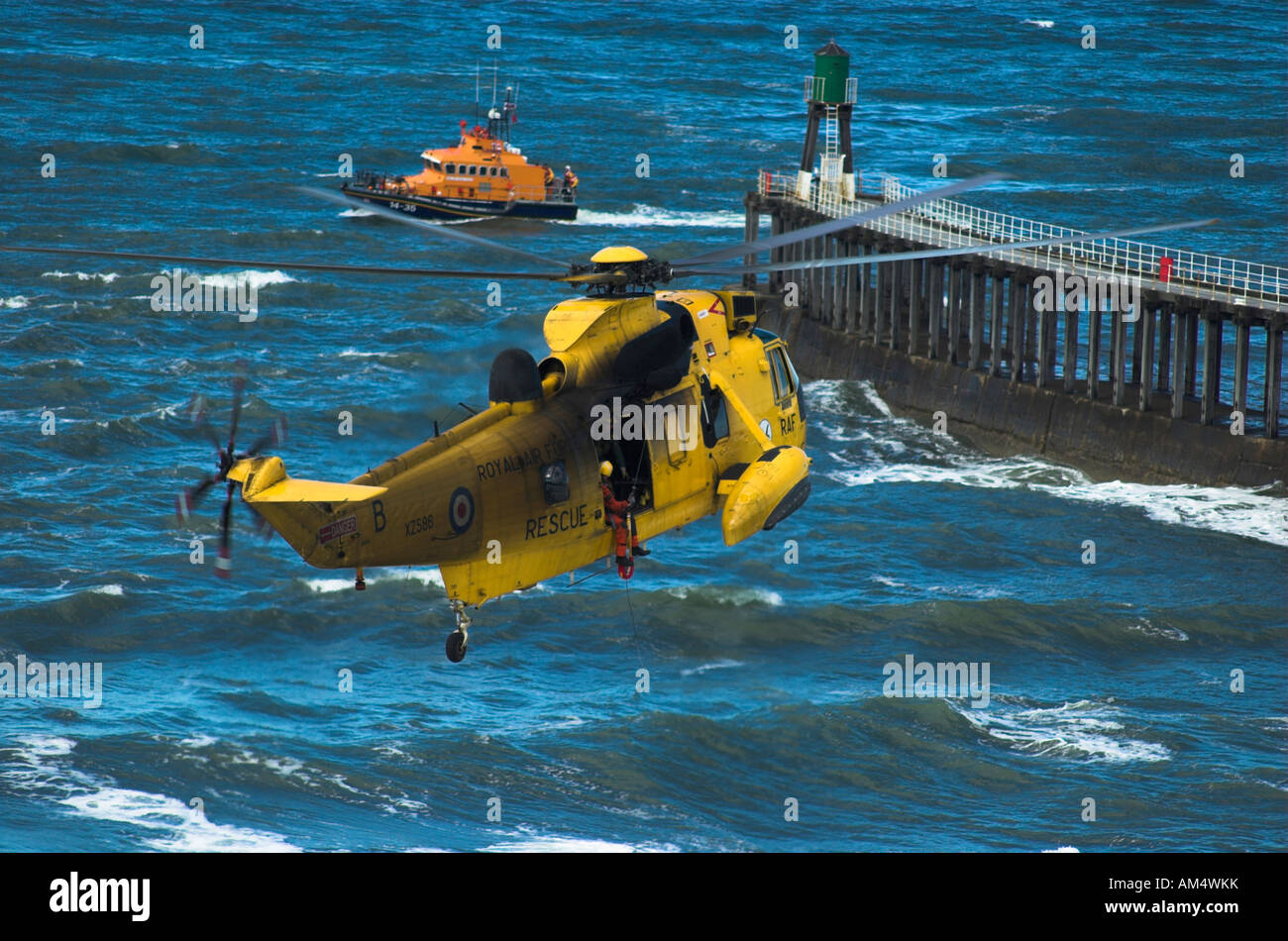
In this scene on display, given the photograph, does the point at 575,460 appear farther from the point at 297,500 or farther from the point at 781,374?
the point at 781,374

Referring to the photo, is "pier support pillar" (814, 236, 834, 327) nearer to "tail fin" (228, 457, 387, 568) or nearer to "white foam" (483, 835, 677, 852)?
"white foam" (483, 835, 677, 852)

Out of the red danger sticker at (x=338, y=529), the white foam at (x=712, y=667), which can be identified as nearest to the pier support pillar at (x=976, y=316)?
the white foam at (x=712, y=667)

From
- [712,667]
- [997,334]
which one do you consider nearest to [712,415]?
[712,667]

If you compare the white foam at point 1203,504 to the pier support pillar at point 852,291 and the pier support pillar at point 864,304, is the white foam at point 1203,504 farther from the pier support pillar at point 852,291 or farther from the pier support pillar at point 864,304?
the pier support pillar at point 852,291

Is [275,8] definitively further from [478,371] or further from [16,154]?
[478,371]

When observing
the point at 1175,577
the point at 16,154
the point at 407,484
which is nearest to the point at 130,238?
the point at 16,154

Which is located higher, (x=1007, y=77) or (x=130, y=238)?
(x=1007, y=77)
